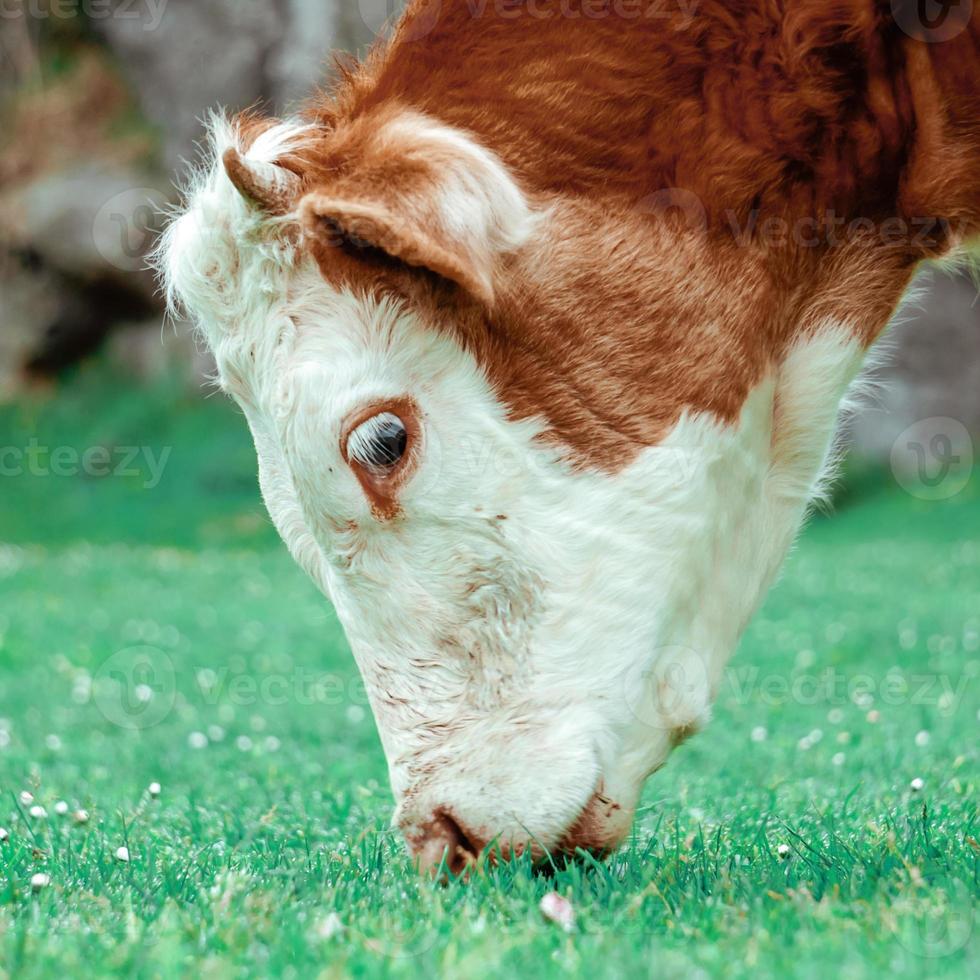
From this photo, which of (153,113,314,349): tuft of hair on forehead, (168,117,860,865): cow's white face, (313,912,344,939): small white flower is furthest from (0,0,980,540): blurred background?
(313,912,344,939): small white flower

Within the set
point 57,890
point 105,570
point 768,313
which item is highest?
point 768,313

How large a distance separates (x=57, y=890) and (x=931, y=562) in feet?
32.8

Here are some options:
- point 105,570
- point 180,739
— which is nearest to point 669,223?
point 180,739

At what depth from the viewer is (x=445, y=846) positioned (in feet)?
9.30

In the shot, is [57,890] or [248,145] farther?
[248,145]

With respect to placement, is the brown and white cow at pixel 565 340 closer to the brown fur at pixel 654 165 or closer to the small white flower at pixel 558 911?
the brown fur at pixel 654 165

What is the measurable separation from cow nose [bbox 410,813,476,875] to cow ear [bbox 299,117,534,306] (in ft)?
3.58

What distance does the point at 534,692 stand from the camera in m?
2.85

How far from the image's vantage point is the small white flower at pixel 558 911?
2436 millimetres

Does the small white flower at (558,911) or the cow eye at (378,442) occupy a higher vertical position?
the cow eye at (378,442)

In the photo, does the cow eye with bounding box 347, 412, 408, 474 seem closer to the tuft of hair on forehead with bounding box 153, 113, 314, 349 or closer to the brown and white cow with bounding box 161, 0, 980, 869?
the brown and white cow with bounding box 161, 0, 980, 869

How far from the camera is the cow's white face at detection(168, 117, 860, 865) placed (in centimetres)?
285

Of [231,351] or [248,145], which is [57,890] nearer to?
[231,351]

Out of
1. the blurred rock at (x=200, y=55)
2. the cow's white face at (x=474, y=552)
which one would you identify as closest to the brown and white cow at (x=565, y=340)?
the cow's white face at (x=474, y=552)
